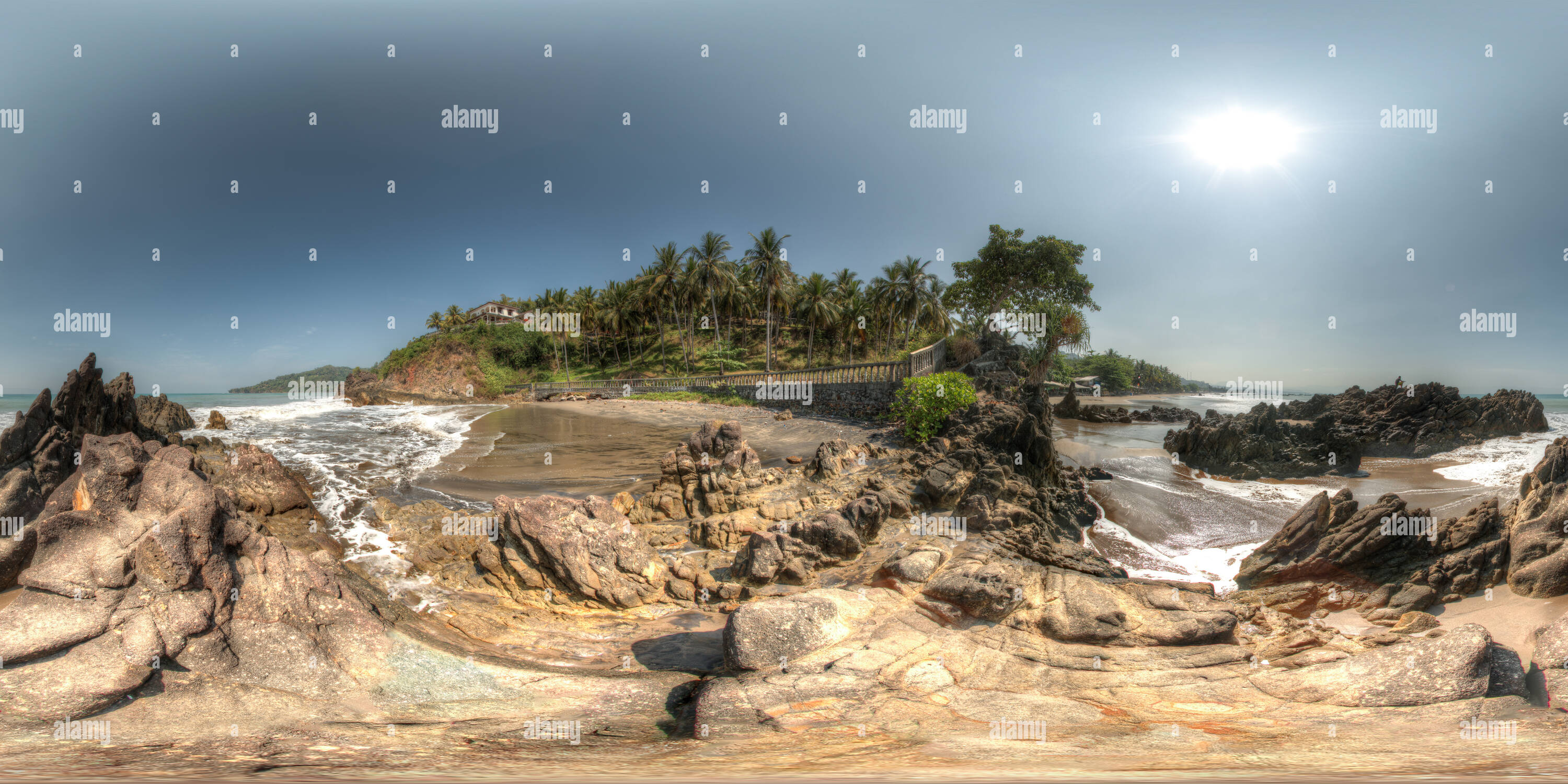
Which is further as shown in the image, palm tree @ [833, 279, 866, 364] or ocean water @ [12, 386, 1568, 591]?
palm tree @ [833, 279, 866, 364]

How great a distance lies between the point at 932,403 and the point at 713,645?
11275mm

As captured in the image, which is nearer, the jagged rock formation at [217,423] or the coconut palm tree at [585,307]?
the jagged rock formation at [217,423]

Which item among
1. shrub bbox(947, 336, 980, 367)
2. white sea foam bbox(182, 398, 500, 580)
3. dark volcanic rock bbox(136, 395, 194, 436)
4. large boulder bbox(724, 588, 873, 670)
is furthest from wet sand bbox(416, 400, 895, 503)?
dark volcanic rock bbox(136, 395, 194, 436)

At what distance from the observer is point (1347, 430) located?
1730cm

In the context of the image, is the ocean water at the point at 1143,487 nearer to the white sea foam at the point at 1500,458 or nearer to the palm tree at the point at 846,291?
the white sea foam at the point at 1500,458

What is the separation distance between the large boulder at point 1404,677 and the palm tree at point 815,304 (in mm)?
46828

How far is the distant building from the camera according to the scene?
9419 centimetres

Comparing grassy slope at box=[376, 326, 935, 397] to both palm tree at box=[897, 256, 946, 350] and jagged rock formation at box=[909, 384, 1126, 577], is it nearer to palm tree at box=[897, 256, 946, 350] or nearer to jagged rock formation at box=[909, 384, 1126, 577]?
palm tree at box=[897, 256, 946, 350]

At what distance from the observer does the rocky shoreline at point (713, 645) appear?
361 centimetres

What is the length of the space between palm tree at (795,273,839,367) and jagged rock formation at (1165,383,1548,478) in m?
35.9

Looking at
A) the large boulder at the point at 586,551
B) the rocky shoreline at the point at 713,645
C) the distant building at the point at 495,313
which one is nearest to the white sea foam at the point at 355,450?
the rocky shoreline at the point at 713,645

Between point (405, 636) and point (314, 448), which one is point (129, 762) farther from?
point (314, 448)

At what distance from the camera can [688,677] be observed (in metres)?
5.22

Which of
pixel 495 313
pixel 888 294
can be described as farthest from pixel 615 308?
pixel 495 313
